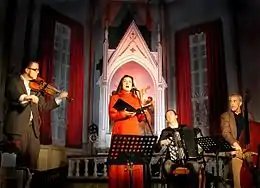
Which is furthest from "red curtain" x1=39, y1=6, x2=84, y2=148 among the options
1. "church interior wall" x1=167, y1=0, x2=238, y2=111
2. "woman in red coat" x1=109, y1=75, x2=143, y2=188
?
"woman in red coat" x1=109, y1=75, x2=143, y2=188

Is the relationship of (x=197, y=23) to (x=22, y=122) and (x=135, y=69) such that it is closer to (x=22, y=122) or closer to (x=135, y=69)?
(x=135, y=69)

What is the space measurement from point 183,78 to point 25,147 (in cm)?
593

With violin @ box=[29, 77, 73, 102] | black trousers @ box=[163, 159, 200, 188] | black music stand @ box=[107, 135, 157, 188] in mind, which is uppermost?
violin @ box=[29, 77, 73, 102]

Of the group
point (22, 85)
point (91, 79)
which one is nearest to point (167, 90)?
point (91, 79)

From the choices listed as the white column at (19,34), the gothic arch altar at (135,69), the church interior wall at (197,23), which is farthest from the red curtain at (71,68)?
the gothic arch altar at (135,69)

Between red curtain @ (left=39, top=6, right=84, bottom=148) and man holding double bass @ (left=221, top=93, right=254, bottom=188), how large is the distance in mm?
4320

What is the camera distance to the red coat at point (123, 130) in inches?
211

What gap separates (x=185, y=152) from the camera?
6016mm

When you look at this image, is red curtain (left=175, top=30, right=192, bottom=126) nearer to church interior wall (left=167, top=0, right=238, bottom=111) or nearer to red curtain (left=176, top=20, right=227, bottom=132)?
red curtain (left=176, top=20, right=227, bottom=132)

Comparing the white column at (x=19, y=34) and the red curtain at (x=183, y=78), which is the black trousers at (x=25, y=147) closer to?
the white column at (x=19, y=34)

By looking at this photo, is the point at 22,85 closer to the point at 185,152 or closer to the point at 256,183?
the point at 185,152

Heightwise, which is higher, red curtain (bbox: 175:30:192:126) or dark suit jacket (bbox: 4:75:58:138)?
red curtain (bbox: 175:30:192:126)

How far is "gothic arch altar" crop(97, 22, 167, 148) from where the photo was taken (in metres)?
9.71

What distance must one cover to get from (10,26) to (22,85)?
326cm
